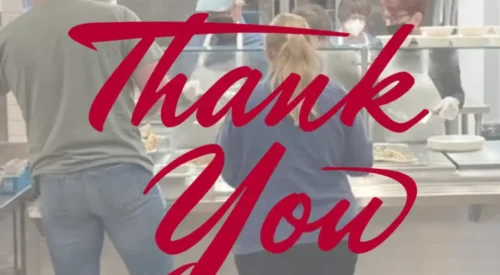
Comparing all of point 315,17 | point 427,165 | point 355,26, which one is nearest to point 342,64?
point 315,17

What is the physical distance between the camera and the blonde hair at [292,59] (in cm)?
172

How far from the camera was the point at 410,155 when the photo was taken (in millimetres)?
2164

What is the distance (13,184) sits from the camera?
77.4 inches

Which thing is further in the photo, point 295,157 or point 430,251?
point 430,251

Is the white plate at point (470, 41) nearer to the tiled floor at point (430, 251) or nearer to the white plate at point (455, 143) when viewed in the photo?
the white plate at point (455, 143)

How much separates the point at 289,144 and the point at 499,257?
0.80 meters

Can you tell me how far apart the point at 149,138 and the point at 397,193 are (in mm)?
678

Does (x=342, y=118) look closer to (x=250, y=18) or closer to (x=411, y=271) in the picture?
(x=411, y=271)

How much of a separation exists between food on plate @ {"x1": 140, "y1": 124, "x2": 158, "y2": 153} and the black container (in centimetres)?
121

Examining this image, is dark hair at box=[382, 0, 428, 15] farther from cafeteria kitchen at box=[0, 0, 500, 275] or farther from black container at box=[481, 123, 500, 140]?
Result: black container at box=[481, 123, 500, 140]

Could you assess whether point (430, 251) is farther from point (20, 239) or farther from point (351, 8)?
point (351, 8)

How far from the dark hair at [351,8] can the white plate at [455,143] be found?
1120mm

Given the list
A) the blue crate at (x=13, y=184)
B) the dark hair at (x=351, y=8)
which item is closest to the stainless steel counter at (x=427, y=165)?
the blue crate at (x=13, y=184)

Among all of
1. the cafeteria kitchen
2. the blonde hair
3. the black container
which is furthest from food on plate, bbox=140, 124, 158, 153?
the black container
